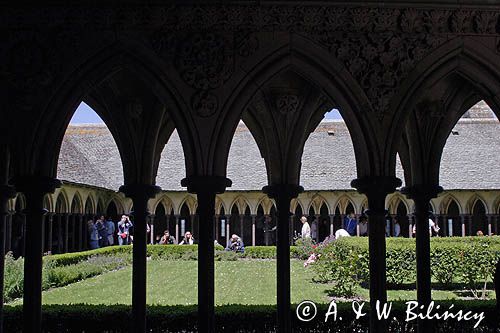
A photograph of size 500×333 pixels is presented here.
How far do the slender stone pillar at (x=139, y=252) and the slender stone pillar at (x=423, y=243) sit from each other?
282 cm

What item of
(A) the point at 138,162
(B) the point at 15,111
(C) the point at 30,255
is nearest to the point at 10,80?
(B) the point at 15,111

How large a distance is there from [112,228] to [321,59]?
2131cm

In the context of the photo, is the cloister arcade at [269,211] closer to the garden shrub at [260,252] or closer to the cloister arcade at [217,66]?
the garden shrub at [260,252]

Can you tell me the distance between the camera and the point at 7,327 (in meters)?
8.27

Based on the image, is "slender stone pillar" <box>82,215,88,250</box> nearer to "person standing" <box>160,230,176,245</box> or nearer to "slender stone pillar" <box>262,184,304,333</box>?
"person standing" <box>160,230,176,245</box>

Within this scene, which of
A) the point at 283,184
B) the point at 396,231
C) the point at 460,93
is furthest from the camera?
the point at 396,231

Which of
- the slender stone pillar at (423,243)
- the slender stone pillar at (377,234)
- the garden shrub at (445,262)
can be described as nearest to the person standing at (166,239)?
the garden shrub at (445,262)

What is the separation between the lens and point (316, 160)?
2880cm

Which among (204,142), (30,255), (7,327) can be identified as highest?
(204,142)

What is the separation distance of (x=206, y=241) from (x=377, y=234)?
149 centimetres

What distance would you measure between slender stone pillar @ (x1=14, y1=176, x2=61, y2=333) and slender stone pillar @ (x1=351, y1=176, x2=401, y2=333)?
2739mm

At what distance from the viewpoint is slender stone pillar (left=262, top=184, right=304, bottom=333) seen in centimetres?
705

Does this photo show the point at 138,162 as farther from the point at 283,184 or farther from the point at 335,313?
the point at 335,313

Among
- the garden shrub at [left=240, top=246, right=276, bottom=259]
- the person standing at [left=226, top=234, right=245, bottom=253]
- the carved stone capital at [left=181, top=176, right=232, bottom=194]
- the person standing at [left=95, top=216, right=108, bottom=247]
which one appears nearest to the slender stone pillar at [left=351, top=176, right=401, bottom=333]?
the carved stone capital at [left=181, top=176, right=232, bottom=194]
